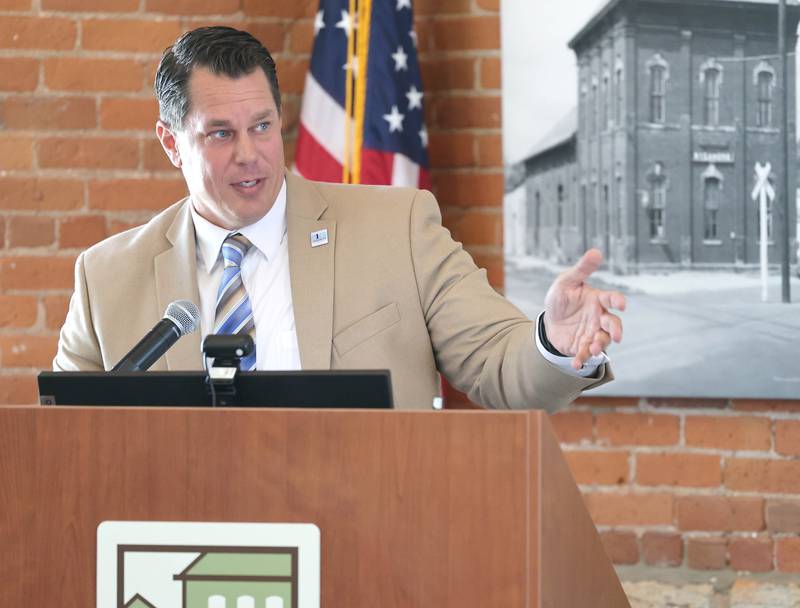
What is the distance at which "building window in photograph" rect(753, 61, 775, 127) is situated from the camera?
2.72m

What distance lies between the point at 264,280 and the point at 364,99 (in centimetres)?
88

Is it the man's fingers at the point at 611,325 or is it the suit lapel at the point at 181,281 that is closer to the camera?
the man's fingers at the point at 611,325

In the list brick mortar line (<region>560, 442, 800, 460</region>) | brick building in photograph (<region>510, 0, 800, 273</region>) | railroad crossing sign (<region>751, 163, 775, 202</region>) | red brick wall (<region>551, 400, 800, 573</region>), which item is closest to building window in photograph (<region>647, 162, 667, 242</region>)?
brick building in photograph (<region>510, 0, 800, 273</region>)

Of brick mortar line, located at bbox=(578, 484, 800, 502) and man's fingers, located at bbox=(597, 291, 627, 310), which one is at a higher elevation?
man's fingers, located at bbox=(597, 291, 627, 310)

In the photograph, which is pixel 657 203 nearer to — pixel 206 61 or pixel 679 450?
pixel 679 450

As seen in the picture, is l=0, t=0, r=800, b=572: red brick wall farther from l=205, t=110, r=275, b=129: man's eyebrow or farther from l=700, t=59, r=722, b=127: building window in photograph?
l=205, t=110, r=275, b=129: man's eyebrow

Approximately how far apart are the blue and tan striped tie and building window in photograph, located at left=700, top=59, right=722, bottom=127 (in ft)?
4.45

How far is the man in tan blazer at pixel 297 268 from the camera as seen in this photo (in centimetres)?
195

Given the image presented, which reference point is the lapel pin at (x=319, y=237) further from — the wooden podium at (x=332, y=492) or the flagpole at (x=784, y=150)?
the flagpole at (x=784, y=150)

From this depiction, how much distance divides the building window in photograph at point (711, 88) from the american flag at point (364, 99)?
720 millimetres

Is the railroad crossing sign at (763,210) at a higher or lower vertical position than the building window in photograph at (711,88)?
lower

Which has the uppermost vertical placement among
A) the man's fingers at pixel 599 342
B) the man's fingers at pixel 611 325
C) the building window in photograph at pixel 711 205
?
the building window in photograph at pixel 711 205

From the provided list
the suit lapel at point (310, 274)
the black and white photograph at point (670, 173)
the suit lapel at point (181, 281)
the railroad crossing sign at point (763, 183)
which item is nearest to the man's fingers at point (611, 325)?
the suit lapel at point (310, 274)

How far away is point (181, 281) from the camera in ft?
6.57
